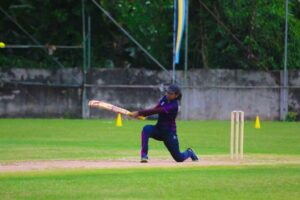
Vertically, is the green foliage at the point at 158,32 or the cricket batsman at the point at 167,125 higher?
the green foliage at the point at 158,32

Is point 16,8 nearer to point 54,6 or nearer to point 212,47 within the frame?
point 54,6

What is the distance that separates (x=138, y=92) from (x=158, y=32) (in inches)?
209

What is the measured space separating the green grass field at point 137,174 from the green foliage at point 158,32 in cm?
1575

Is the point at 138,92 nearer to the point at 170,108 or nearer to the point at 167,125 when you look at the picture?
the point at 167,125

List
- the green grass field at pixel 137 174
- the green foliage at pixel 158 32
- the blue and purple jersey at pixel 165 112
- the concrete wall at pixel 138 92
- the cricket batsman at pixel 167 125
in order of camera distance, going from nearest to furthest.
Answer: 1. the green grass field at pixel 137 174
2. the blue and purple jersey at pixel 165 112
3. the cricket batsman at pixel 167 125
4. the concrete wall at pixel 138 92
5. the green foliage at pixel 158 32

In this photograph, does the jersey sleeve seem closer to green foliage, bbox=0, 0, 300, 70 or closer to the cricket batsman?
the cricket batsman

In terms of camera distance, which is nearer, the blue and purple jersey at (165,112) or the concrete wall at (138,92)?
the blue and purple jersey at (165,112)

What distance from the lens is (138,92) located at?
1726 inches

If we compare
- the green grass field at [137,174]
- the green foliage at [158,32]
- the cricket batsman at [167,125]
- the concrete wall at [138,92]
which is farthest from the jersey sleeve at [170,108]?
the green foliage at [158,32]

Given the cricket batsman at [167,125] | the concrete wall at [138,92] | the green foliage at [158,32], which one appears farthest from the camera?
the green foliage at [158,32]

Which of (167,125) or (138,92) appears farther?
(138,92)

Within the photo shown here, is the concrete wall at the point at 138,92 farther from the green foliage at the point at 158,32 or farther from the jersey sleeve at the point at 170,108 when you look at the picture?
the jersey sleeve at the point at 170,108

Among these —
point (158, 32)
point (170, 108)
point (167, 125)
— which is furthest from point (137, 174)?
point (158, 32)

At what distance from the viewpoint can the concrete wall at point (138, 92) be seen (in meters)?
43.4
